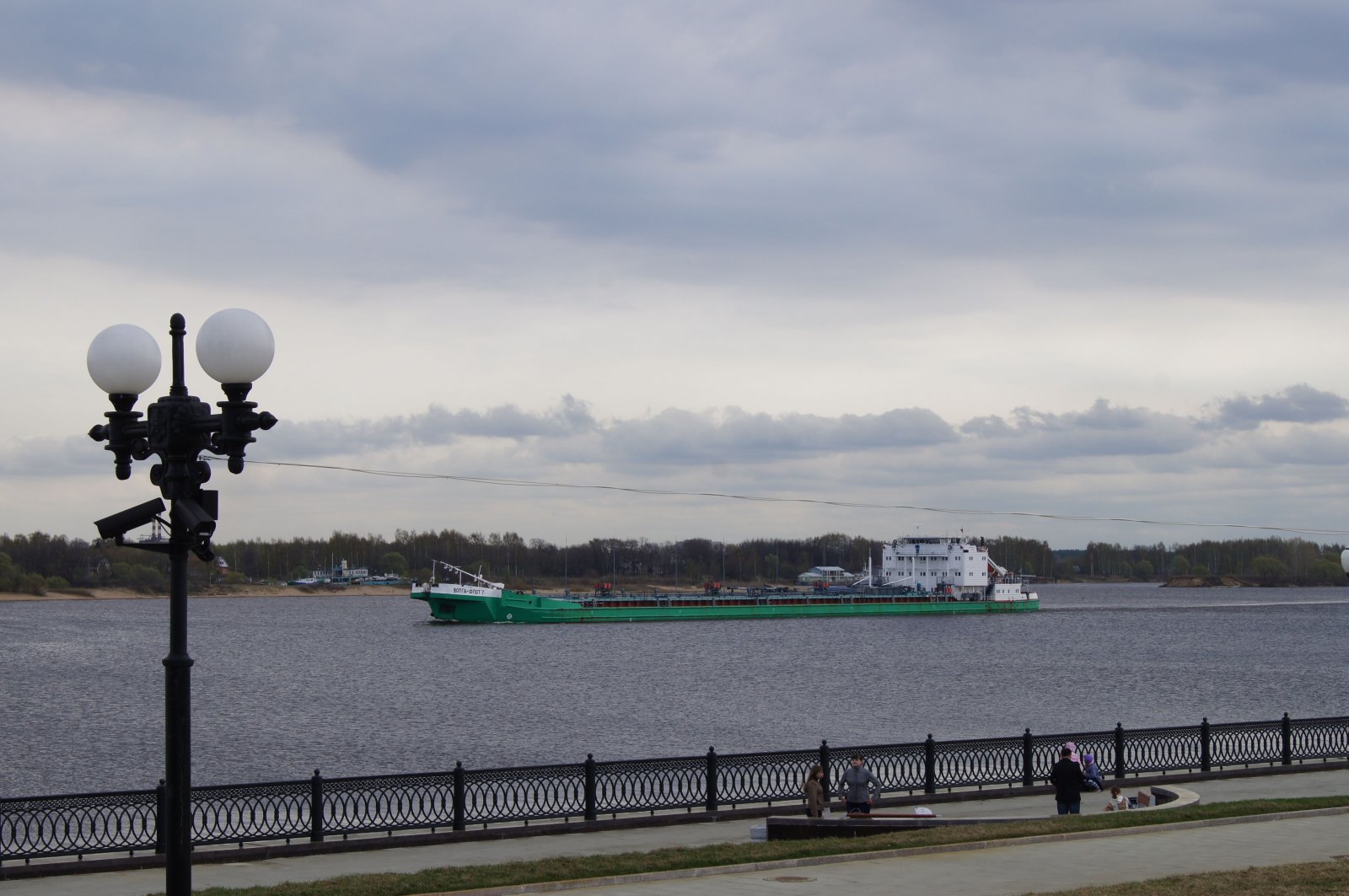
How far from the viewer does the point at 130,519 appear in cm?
894

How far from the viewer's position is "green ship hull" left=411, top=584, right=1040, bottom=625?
373 ft

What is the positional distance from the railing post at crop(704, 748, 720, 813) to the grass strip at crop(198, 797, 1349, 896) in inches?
109

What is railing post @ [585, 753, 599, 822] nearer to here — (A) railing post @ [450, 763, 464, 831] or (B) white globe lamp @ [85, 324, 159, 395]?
(A) railing post @ [450, 763, 464, 831]

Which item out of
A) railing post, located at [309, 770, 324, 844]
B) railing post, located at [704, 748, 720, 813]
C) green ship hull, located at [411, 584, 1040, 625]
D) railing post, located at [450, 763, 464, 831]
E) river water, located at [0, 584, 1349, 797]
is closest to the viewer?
railing post, located at [309, 770, 324, 844]

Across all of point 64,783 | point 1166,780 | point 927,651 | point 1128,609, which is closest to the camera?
point 1166,780

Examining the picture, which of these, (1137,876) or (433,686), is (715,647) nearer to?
(433,686)

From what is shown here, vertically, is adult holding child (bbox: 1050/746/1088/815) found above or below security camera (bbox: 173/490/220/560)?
below

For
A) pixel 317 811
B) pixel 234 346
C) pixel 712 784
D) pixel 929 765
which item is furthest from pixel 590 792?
pixel 234 346

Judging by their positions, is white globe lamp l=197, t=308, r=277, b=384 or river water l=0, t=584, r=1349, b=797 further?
river water l=0, t=584, r=1349, b=797

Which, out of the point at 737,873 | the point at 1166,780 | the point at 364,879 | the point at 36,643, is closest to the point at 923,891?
the point at 737,873

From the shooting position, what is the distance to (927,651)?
86.8m

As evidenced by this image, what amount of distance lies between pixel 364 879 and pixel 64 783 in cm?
2469

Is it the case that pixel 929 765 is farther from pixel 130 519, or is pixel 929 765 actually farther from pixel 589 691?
pixel 589 691

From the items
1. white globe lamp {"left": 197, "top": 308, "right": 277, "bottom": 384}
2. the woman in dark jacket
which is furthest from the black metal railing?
white globe lamp {"left": 197, "top": 308, "right": 277, "bottom": 384}
